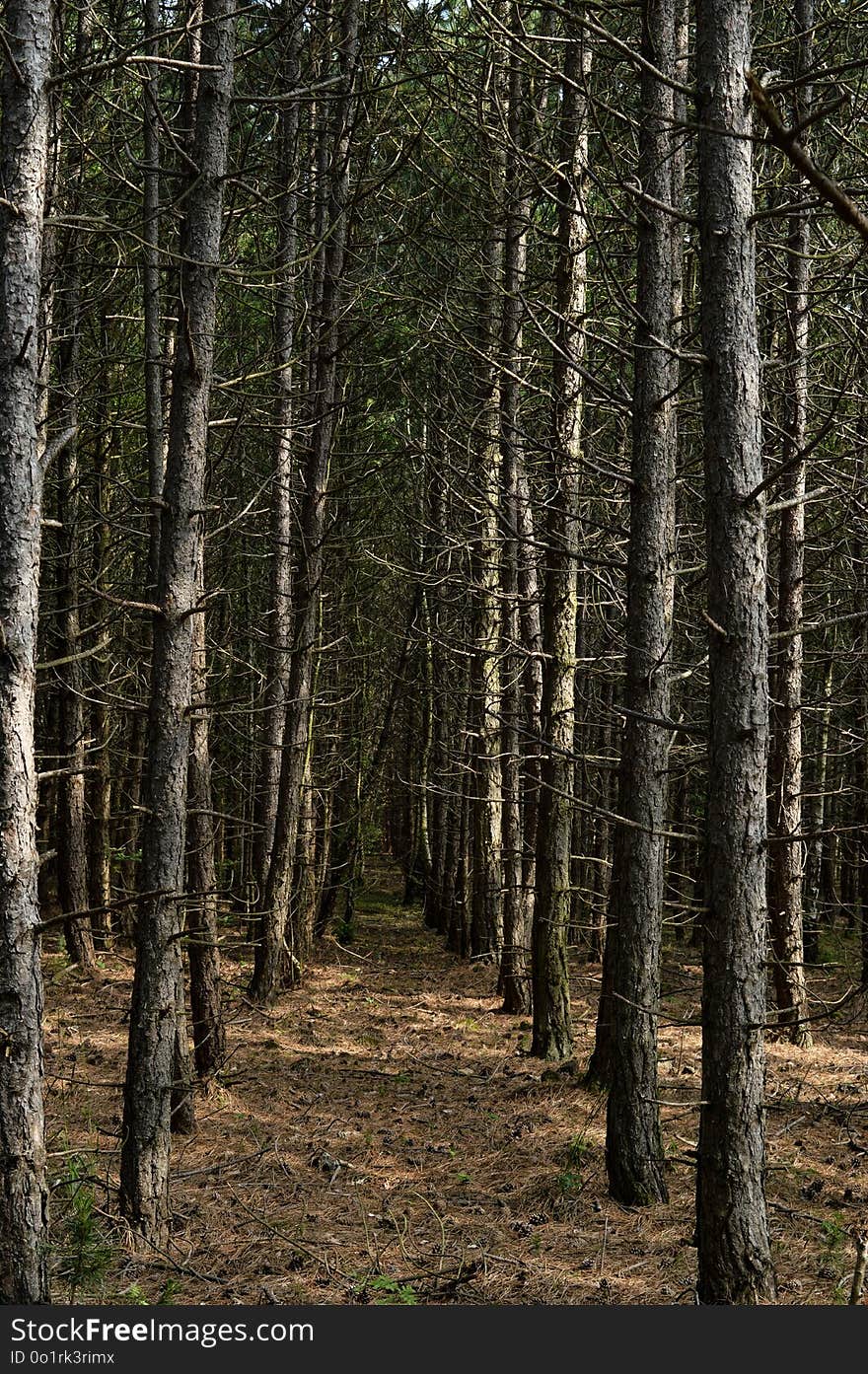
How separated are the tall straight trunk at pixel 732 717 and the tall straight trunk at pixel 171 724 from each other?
9.11 feet

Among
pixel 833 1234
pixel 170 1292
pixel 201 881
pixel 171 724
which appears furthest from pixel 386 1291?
pixel 201 881

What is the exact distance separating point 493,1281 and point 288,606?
8574 millimetres

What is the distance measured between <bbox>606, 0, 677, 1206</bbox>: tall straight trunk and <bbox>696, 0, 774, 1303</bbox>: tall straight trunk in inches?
92.4

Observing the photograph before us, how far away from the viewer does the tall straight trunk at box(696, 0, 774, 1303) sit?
401 centimetres

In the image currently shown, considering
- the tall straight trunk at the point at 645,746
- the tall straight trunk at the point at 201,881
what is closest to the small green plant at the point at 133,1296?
the tall straight trunk at the point at 645,746

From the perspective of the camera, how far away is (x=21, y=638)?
4.07 m

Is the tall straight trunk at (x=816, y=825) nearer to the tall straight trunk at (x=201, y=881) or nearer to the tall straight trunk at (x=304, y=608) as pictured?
the tall straight trunk at (x=304, y=608)

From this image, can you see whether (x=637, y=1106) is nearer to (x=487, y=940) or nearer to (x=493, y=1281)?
(x=493, y=1281)

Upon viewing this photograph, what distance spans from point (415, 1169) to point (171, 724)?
12.1 feet

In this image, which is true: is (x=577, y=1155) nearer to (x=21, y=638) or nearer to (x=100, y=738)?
(x=21, y=638)

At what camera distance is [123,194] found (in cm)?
1120

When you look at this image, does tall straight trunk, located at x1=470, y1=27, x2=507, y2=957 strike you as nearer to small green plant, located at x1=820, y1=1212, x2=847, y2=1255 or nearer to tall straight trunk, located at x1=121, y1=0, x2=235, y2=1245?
tall straight trunk, located at x1=121, y1=0, x2=235, y2=1245

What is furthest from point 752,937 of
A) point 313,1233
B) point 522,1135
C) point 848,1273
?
point 522,1135

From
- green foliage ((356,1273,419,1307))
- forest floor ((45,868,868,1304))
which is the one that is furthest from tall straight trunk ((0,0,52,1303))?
green foliage ((356,1273,419,1307))
